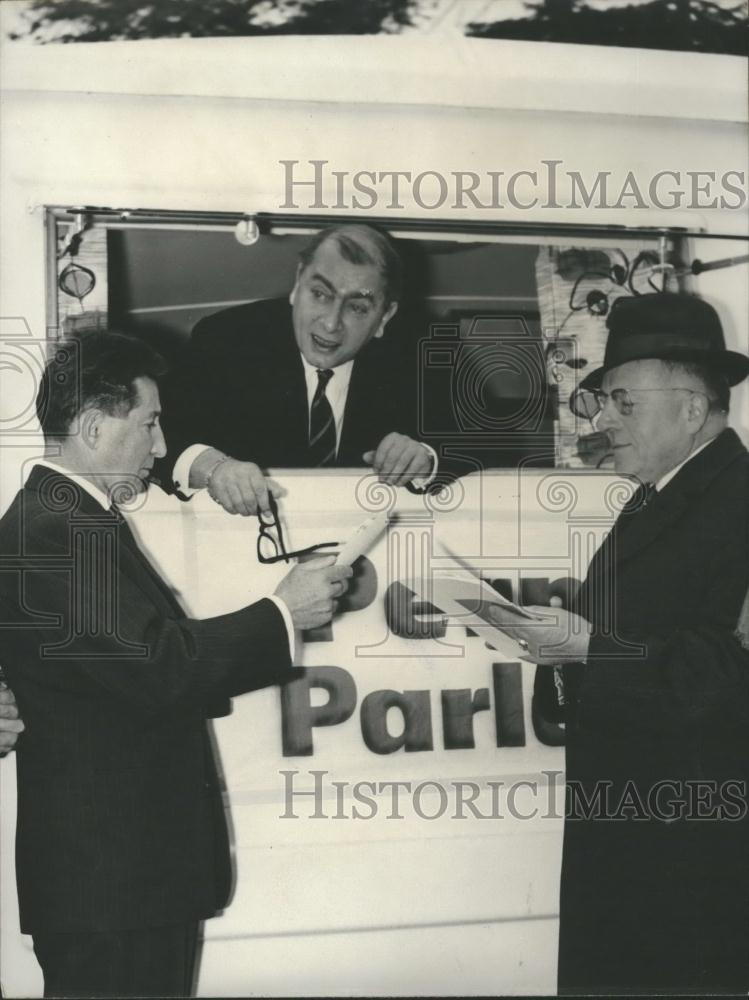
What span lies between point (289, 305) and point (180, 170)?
341mm

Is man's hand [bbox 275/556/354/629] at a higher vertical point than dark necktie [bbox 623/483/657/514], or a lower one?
lower

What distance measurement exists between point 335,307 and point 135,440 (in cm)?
47

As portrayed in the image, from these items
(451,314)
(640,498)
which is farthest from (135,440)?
(640,498)

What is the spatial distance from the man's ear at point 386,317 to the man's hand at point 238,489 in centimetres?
38

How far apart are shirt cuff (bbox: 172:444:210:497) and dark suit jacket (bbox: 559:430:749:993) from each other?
830 millimetres

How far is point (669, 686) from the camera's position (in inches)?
74.9

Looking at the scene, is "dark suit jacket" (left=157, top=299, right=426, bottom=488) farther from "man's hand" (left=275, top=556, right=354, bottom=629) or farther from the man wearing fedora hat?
the man wearing fedora hat

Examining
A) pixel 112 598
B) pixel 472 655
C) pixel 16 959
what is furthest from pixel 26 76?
pixel 16 959

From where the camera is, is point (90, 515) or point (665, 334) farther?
point (665, 334)

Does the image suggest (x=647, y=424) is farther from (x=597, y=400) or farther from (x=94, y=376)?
(x=94, y=376)

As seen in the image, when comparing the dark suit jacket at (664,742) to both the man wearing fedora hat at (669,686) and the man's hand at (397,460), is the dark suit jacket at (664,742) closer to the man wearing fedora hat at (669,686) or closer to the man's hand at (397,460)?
the man wearing fedora hat at (669,686)

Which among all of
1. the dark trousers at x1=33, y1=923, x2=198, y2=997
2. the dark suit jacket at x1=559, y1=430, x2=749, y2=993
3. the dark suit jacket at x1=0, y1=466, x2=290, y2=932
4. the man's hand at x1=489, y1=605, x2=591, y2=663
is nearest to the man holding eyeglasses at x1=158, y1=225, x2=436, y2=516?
the dark suit jacket at x1=0, y1=466, x2=290, y2=932

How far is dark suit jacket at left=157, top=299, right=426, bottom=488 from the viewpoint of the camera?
1868 millimetres

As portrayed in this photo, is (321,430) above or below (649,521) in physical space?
above
